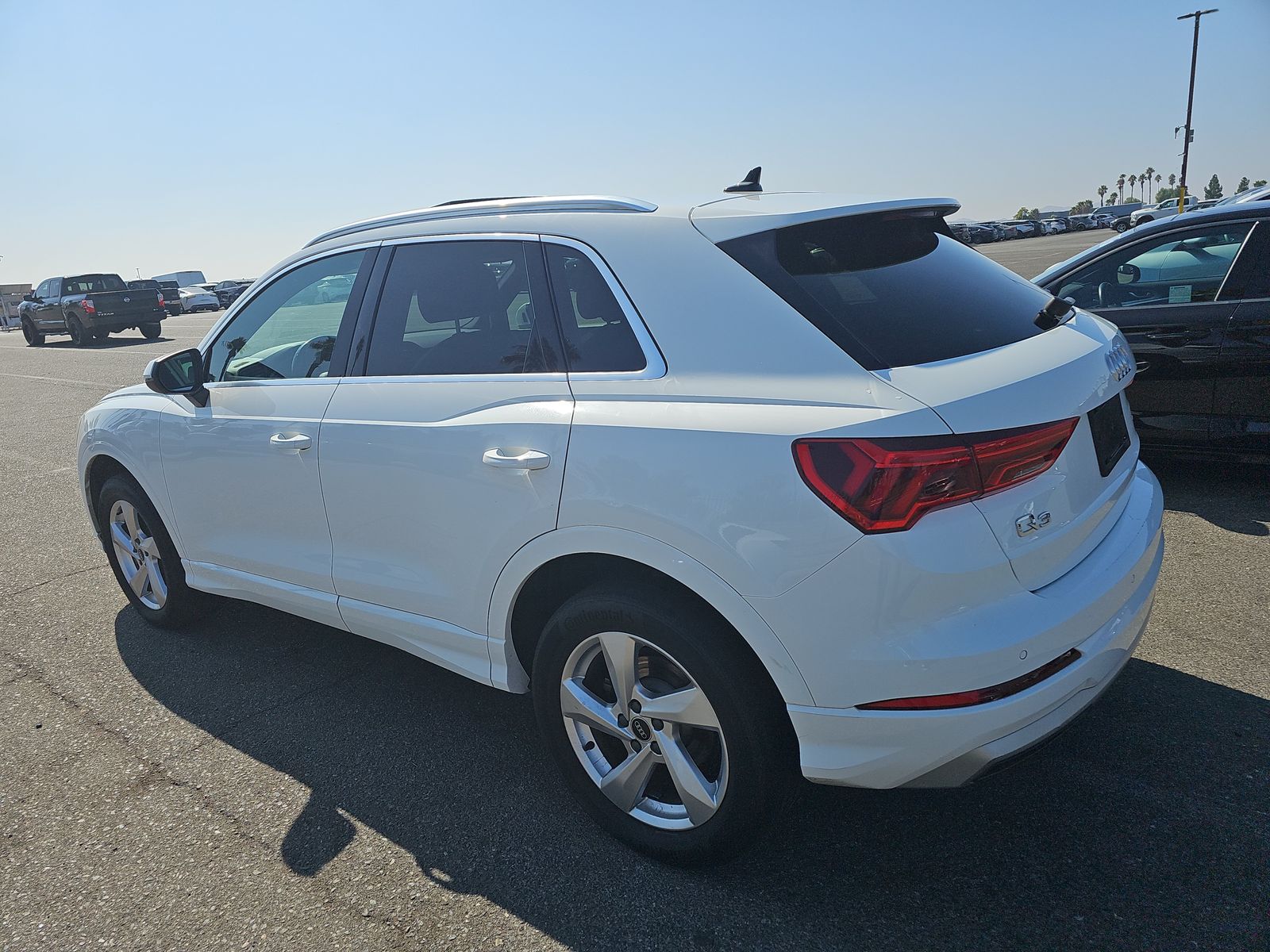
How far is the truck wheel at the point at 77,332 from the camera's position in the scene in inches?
1011

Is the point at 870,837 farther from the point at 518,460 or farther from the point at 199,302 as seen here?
the point at 199,302

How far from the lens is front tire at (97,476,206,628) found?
425 cm

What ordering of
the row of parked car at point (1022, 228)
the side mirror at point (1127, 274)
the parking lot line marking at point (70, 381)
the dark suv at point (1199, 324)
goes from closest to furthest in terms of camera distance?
the dark suv at point (1199, 324) < the side mirror at point (1127, 274) < the parking lot line marking at point (70, 381) < the row of parked car at point (1022, 228)

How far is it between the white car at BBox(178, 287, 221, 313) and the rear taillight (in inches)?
2091

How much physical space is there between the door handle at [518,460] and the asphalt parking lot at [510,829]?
112 cm

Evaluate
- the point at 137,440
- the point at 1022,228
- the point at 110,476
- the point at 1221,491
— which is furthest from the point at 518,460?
the point at 1022,228

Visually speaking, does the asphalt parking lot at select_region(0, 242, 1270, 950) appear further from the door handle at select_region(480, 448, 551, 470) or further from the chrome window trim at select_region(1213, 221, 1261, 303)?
the chrome window trim at select_region(1213, 221, 1261, 303)

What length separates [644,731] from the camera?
2.54m

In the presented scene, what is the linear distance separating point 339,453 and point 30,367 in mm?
21092

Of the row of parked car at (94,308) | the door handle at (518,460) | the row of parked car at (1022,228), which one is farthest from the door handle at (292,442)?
the row of parked car at (1022,228)

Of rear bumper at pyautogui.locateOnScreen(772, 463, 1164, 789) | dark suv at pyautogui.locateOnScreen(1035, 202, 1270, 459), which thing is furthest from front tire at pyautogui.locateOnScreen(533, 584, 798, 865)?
dark suv at pyautogui.locateOnScreen(1035, 202, 1270, 459)

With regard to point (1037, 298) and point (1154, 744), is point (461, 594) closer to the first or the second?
point (1037, 298)

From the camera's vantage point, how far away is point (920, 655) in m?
2.04

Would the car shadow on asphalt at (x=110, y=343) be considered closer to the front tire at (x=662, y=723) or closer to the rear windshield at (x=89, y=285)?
the rear windshield at (x=89, y=285)
